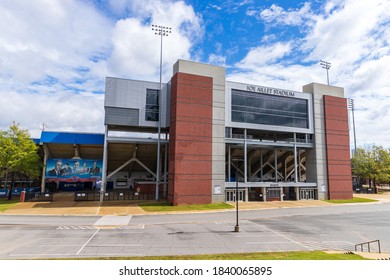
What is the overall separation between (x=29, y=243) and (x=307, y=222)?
2805 centimetres

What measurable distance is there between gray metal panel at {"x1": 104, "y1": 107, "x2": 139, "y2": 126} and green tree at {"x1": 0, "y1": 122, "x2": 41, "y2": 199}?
17.0 m

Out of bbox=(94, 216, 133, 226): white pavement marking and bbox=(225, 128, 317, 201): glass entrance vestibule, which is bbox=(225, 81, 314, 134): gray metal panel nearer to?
bbox=(225, 128, 317, 201): glass entrance vestibule

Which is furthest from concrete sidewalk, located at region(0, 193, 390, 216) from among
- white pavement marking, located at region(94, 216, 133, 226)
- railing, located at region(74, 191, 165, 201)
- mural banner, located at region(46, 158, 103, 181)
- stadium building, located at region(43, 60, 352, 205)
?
mural banner, located at region(46, 158, 103, 181)

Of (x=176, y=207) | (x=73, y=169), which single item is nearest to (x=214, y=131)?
(x=176, y=207)

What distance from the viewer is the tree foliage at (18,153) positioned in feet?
150

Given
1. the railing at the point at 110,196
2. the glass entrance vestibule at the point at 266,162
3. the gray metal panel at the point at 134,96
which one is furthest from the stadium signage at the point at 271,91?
the railing at the point at 110,196

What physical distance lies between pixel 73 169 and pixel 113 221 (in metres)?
30.0

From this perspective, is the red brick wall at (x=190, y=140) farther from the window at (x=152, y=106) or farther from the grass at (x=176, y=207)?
the window at (x=152, y=106)

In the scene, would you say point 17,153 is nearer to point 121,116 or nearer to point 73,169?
point 73,169

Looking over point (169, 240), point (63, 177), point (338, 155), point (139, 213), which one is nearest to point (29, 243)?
point (169, 240)

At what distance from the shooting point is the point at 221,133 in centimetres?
4556

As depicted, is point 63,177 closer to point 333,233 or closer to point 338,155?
point 333,233

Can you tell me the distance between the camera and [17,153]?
46188 millimetres

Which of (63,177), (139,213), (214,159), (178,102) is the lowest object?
(139,213)
